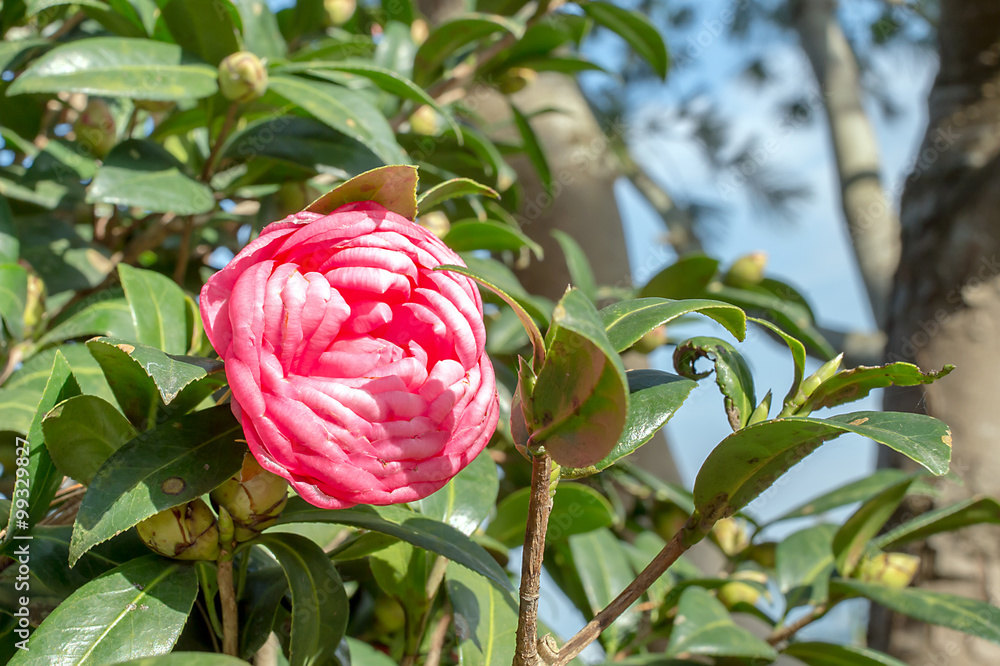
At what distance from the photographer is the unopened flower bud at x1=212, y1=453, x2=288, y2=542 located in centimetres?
46

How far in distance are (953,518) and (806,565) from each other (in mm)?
200

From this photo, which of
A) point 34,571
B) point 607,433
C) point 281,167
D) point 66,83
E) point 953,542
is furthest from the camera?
point 953,542

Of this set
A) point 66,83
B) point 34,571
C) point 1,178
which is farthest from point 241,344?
point 1,178

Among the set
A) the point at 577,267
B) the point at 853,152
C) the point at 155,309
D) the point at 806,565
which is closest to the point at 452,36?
the point at 577,267

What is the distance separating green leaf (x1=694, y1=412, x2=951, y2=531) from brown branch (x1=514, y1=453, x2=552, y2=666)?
113 mm

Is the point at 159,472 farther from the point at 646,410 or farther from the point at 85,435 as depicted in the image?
the point at 646,410

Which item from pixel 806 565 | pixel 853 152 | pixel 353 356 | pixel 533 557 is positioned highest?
pixel 353 356

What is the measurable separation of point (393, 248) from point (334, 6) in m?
0.95

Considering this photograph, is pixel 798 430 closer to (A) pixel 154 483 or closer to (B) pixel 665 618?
(A) pixel 154 483

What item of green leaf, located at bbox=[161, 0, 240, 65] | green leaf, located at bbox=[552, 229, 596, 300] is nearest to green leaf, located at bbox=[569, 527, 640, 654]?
green leaf, located at bbox=[552, 229, 596, 300]

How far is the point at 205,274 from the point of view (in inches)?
41.0

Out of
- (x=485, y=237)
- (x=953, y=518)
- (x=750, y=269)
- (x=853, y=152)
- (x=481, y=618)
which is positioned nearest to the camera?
(x=481, y=618)

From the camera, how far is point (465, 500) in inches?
26.4

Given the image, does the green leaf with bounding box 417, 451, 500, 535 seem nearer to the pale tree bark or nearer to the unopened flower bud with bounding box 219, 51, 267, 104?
the unopened flower bud with bounding box 219, 51, 267, 104
